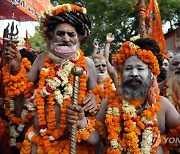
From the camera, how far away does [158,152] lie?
3.40 m

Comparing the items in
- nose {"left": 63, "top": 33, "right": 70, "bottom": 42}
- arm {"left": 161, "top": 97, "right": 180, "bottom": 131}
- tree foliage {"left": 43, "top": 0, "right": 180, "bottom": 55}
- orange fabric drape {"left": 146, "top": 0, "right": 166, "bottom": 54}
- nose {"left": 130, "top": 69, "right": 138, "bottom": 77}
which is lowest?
arm {"left": 161, "top": 97, "right": 180, "bottom": 131}

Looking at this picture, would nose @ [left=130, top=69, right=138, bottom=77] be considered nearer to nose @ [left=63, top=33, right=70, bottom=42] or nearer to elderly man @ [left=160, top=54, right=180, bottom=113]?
nose @ [left=63, top=33, right=70, bottom=42]

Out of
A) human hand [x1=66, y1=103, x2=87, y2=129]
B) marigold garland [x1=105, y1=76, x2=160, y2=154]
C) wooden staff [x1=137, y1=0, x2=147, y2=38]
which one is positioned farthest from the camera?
wooden staff [x1=137, y1=0, x2=147, y2=38]

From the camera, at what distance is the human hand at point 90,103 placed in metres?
3.64

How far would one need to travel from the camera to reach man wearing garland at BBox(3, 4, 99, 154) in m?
3.61

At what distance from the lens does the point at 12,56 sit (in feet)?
12.8

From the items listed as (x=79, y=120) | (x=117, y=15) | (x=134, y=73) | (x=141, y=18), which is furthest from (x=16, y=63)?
(x=117, y=15)

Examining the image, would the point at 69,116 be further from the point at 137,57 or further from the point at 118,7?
the point at 118,7

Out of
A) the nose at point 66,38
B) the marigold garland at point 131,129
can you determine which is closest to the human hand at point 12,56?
the nose at point 66,38

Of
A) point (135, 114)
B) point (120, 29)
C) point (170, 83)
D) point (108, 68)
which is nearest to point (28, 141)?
point (135, 114)

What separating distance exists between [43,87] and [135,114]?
2.98 feet

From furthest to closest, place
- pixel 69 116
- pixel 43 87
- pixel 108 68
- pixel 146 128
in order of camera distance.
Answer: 1. pixel 108 68
2. pixel 43 87
3. pixel 146 128
4. pixel 69 116

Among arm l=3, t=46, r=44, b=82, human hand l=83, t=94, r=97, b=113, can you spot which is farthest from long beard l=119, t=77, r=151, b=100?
arm l=3, t=46, r=44, b=82

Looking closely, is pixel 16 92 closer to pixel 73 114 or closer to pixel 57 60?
pixel 57 60
